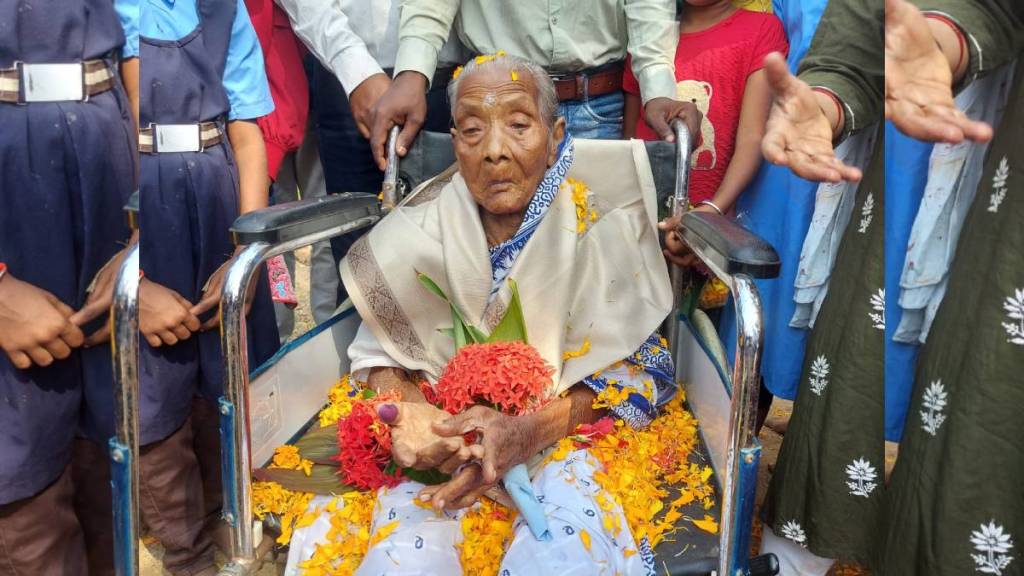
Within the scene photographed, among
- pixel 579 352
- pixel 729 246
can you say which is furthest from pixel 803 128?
pixel 579 352

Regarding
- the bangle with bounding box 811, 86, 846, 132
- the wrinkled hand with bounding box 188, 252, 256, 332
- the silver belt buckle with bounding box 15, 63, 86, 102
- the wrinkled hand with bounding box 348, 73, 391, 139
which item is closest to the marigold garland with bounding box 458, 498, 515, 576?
the wrinkled hand with bounding box 188, 252, 256, 332

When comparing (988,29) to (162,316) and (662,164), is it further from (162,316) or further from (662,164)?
(662,164)

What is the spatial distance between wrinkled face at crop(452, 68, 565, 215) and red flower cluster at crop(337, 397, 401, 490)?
0.68m

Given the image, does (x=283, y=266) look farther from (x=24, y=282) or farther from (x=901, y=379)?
(x=901, y=379)

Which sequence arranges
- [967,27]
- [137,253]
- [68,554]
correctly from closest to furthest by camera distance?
[967,27] < [137,253] < [68,554]

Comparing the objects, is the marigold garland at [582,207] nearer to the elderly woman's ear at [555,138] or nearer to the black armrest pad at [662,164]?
the elderly woman's ear at [555,138]

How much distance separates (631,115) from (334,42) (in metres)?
1.07

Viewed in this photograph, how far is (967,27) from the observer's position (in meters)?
0.83

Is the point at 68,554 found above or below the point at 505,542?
above

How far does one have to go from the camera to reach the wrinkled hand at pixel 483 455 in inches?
66.9

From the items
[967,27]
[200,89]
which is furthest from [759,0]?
[200,89]

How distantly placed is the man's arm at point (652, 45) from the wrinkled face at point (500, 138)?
433mm

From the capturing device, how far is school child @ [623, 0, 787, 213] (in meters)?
1.41

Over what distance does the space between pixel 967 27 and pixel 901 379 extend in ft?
1.48
